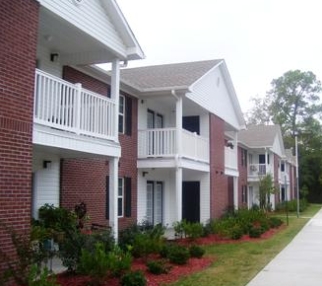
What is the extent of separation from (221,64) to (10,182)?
18.7 meters

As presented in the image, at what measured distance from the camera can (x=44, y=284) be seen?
738 centimetres

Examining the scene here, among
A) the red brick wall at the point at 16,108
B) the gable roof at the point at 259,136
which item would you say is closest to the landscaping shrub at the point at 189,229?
the red brick wall at the point at 16,108

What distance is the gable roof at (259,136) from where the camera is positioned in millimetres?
44834

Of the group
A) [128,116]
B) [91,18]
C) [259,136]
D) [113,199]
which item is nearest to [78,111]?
[91,18]

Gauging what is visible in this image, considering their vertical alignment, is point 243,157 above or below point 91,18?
below

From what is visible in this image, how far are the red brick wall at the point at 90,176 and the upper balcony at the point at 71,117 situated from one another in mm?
2352

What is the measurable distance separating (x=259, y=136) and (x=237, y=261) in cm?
3420

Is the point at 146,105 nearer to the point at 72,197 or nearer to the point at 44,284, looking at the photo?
the point at 72,197

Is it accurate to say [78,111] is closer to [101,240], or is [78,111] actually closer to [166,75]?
[101,240]

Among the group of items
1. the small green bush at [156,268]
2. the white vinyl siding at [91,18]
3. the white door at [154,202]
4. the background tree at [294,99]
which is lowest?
the small green bush at [156,268]

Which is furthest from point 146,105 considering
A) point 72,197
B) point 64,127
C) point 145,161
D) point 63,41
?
point 64,127

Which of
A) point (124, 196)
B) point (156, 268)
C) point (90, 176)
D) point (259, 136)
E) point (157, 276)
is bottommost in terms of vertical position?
point (157, 276)

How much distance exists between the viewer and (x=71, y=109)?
11789 millimetres

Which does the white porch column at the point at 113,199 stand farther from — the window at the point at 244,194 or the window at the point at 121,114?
the window at the point at 244,194
